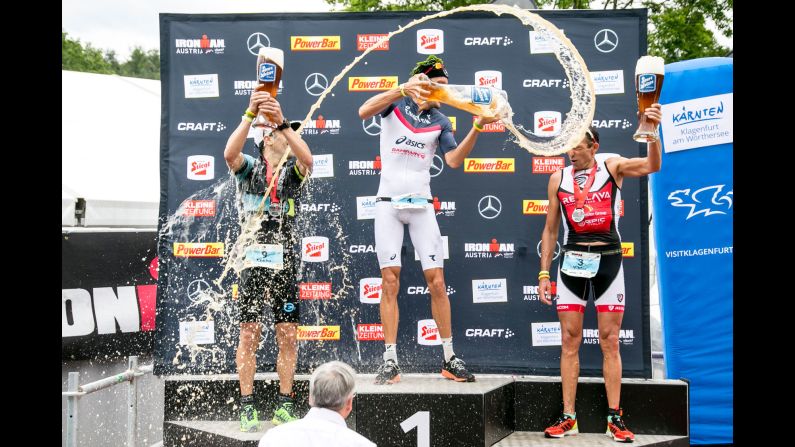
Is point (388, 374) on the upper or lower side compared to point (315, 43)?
lower

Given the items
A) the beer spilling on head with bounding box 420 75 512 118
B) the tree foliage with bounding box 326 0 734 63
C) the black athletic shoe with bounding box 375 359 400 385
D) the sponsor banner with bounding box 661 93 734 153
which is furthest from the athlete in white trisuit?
the tree foliage with bounding box 326 0 734 63

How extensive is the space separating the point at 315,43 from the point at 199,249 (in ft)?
5.89

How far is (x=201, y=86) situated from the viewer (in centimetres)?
562

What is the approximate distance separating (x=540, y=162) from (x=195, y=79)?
2695mm

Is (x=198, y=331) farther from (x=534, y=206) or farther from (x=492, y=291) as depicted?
(x=534, y=206)

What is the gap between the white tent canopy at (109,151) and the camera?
6766 mm

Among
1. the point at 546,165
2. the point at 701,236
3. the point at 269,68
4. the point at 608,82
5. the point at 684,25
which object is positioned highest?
the point at 684,25

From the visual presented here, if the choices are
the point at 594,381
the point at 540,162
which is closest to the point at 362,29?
the point at 540,162

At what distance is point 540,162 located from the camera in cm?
548

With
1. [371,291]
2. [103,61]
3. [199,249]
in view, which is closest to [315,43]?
[199,249]

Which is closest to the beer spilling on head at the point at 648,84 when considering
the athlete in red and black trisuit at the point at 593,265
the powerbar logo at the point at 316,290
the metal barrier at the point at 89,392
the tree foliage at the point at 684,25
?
the athlete in red and black trisuit at the point at 593,265

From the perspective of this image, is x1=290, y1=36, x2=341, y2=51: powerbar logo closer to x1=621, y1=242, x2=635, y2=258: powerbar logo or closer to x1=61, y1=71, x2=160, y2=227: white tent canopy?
x1=61, y1=71, x2=160, y2=227: white tent canopy

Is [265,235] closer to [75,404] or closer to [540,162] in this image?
[75,404]

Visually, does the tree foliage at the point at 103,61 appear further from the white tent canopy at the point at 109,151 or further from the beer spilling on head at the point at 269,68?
the beer spilling on head at the point at 269,68
